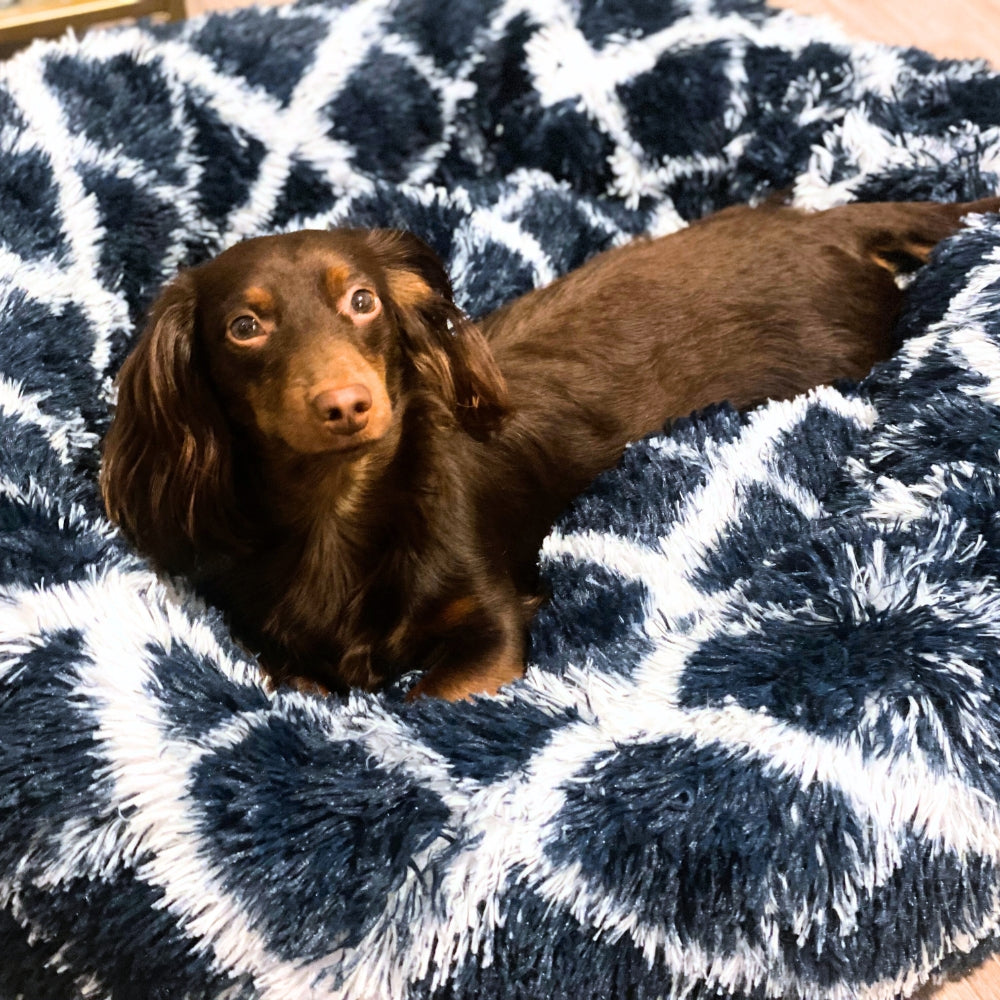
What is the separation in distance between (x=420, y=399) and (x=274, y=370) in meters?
0.24

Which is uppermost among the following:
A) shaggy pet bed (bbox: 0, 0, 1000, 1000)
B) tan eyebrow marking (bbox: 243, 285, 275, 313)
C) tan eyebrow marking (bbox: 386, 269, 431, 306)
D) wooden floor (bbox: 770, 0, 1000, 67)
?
tan eyebrow marking (bbox: 243, 285, 275, 313)

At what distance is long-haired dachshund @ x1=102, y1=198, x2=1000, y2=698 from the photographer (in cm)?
113

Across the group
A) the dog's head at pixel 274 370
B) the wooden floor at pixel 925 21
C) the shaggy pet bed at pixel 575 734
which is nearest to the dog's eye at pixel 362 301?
the dog's head at pixel 274 370

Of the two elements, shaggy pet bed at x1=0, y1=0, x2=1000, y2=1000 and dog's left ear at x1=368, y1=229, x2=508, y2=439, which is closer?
shaggy pet bed at x1=0, y1=0, x2=1000, y2=1000

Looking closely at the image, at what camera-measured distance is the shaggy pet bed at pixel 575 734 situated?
0.86 metres

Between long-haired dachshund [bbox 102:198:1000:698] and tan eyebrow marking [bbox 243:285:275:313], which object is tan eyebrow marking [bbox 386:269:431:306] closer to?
long-haired dachshund [bbox 102:198:1000:698]

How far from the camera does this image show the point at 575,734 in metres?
0.95

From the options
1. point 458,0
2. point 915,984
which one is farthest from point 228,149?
point 915,984

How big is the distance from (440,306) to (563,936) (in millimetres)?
737

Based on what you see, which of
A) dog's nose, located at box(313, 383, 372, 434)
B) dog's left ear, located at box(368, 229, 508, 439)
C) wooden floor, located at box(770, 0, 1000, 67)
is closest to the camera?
dog's nose, located at box(313, 383, 372, 434)

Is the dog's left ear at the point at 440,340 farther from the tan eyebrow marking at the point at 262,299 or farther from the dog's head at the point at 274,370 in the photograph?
the tan eyebrow marking at the point at 262,299

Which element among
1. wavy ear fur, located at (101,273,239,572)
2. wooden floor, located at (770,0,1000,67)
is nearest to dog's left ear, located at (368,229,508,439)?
wavy ear fur, located at (101,273,239,572)

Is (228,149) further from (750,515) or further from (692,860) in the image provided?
(692,860)

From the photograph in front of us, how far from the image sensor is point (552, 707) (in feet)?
3.22
